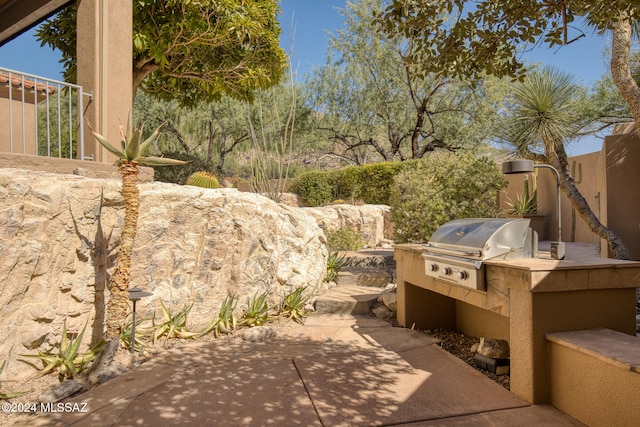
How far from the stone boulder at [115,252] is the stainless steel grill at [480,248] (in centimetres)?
242

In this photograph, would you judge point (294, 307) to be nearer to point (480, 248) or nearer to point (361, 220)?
point (480, 248)

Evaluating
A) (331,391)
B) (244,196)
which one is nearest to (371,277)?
(244,196)

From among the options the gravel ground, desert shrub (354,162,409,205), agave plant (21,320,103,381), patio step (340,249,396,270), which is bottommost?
the gravel ground

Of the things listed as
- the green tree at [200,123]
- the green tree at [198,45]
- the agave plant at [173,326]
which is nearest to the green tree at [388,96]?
the green tree at [200,123]

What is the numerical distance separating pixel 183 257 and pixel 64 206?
4.27 feet

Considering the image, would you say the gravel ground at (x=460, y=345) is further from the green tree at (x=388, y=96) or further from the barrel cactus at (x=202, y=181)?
the green tree at (x=388, y=96)

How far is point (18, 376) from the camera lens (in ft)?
10.4

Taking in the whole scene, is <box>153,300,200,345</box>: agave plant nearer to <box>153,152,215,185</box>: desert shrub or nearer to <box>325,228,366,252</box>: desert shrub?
<box>325,228,366,252</box>: desert shrub

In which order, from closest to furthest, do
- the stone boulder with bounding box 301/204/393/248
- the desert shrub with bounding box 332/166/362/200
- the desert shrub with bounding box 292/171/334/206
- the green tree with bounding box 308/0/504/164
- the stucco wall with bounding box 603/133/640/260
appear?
the stucco wall with bounding box 603/133/640/260 → the stone boulder with bounding box 301/204/393/248 → the desert shrub with bounding box 332/166/362/200 → the desert shrub with bounding box 292/171/334/206 → the green tree with bounding box 308/0/504/164

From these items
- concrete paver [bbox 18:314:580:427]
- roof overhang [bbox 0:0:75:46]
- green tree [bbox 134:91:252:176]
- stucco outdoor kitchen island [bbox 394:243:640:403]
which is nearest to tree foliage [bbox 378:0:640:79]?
stucco outdoor kitchen island [bbox 394:243:640:403]

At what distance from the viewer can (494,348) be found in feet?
11.3

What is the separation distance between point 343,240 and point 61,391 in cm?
672

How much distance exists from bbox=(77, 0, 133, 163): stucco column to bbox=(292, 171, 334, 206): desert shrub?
1032cm

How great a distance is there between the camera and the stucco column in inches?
201
